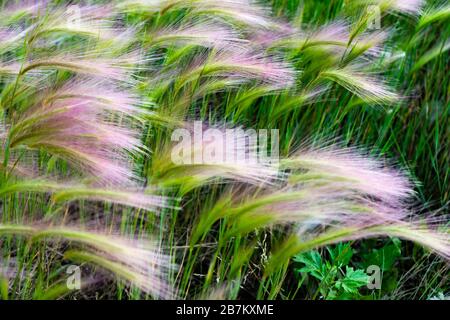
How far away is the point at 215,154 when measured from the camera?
1.41 metres

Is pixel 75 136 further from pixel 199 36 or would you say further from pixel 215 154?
pixel 199 36

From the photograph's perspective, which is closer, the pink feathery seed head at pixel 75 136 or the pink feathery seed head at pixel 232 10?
the pink feathery seed head at pixel 75 136

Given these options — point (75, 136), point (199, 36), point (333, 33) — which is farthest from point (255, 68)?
point (75, 136)

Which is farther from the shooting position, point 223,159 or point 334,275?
point 334,275

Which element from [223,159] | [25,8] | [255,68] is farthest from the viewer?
[25,8]

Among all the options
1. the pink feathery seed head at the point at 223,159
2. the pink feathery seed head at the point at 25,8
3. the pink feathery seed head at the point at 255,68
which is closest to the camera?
the pink feathery seed head at the point at 223,159

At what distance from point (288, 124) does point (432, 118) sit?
469 mm

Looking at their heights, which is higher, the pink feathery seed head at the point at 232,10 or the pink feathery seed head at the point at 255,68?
the pink feathery seed head at the point at 232,10

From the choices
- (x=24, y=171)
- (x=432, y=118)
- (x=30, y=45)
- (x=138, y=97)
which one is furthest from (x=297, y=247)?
(x=432, y=118)

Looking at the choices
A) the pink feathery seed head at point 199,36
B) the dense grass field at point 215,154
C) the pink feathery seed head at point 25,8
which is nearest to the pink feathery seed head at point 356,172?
the dense grass field at point 215,154

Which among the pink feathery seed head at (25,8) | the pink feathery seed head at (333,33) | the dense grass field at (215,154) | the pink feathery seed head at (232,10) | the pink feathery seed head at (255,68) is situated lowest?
the dense grass field at (215,154)

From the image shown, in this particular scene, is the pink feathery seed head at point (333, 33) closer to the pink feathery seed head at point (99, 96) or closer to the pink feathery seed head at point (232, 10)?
the pink feathery seed head at point (232, 10)

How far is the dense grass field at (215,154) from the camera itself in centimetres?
141

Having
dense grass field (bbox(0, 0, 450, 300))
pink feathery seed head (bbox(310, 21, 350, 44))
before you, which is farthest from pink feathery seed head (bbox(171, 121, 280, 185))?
pink feathery seed head (bbox(310, 21, 350, 44))
